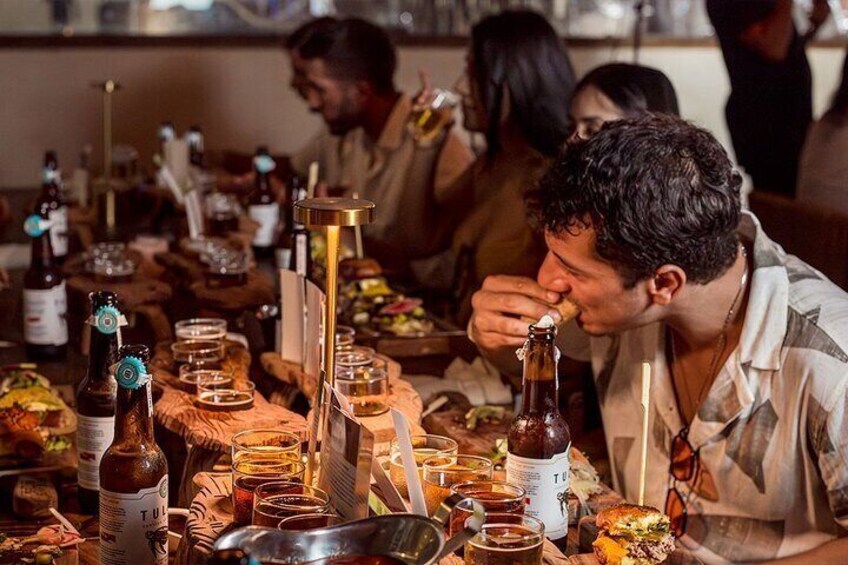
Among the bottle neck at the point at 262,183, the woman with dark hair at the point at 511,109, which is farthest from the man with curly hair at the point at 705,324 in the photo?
the bottle neck at the point at 262,183

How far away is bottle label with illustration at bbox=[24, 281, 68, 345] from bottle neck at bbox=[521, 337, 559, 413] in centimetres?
138

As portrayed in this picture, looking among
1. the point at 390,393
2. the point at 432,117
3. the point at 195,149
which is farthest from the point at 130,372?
the point at 195,149

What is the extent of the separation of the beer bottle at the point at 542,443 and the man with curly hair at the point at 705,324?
33 cm

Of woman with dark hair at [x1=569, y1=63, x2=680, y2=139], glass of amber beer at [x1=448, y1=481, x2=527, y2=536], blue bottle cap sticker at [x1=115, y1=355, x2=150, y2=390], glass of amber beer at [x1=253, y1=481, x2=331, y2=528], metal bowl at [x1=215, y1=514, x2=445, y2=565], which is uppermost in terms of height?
woman with dark hair at [x1=569, y1=63, x2=680, y2=139]

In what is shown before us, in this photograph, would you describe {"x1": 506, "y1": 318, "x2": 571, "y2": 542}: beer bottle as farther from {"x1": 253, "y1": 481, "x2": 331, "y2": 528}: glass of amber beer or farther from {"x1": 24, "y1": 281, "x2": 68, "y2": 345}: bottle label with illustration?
{"x1": 24, "y1": 281, "x2": 68, "y2": 345}: bottle label with illustration

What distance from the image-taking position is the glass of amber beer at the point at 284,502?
1.36 m

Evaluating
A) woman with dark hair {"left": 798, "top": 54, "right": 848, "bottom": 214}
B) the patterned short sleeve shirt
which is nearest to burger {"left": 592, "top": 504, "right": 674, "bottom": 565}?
the patterned short sleeve shirt

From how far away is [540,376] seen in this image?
1582 mm

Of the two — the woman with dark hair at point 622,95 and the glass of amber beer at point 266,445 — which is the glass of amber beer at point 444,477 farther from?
the woman with dark hair at point 622,95

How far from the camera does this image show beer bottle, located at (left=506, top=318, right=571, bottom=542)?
1.53 metres

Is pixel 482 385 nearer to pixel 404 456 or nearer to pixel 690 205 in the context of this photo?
pixel 690 205

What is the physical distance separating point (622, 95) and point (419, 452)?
154 cm

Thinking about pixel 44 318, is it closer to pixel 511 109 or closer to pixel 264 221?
pixel 264 221

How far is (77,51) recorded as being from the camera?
595 centimetres
